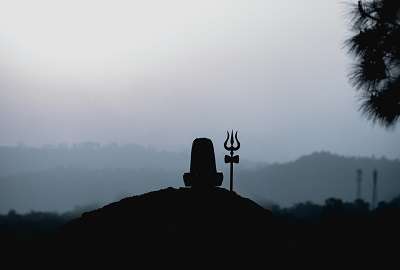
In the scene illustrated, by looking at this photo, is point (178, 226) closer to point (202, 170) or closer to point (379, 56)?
point (202, 170)

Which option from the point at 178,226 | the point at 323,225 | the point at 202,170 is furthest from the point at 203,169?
the point at 323,225

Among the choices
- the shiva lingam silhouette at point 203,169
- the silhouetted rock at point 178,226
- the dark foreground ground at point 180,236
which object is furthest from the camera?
the shiva lingam silhouette at point 203,169

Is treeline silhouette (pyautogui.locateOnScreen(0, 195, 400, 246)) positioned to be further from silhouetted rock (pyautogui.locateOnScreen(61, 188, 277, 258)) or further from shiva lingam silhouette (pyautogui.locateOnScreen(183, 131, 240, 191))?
shiva lingam silhouette (pyautogui.locateOnScreen(183, 131, 240, 191))

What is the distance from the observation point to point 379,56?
11.1 meters

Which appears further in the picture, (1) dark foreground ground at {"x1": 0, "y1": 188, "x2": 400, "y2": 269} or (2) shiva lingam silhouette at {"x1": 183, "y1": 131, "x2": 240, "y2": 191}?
(2) shiva lingam silhouette at {"x1": 183, "y1": 131, "x2": 240, "y2": 191}

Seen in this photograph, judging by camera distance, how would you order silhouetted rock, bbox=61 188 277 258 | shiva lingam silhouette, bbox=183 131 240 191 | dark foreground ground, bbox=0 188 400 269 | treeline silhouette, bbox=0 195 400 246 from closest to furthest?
1. dark foreground ground, bbox=0 188 400 269
2. silhouetted rock, bbox=61 188 277 258
3. shiva lingam silhouette, bbox=183 131 240 191
4. treeline silhouette, bbox=0 195 400 246

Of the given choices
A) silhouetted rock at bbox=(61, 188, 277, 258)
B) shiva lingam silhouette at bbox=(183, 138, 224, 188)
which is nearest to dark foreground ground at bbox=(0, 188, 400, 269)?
silhouetted rock at bbox=(61, 188, 277, 258)

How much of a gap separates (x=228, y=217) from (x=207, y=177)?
88 centimetres

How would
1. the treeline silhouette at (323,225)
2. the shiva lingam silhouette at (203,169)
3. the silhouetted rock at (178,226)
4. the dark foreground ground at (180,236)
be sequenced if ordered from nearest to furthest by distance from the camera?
the dark foreground ground at (180,236), the silhouetted rock at (178,226), the shiva lingam silhouette at (203,169), the treeline silhouette at (323,225)

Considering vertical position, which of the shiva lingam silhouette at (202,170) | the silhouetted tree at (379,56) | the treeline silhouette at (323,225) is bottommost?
the treeline silhouette at (323,225)

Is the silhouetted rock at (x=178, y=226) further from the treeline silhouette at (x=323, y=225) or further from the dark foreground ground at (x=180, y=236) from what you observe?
the treeline silhouette at (x=323, y=225)

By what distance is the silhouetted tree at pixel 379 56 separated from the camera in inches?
429

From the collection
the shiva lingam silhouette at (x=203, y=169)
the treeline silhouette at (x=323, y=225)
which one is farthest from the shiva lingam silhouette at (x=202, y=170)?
the treeline silhouette at (x=323, y=225)

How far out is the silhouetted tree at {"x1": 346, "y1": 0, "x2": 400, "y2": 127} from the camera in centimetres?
1090
